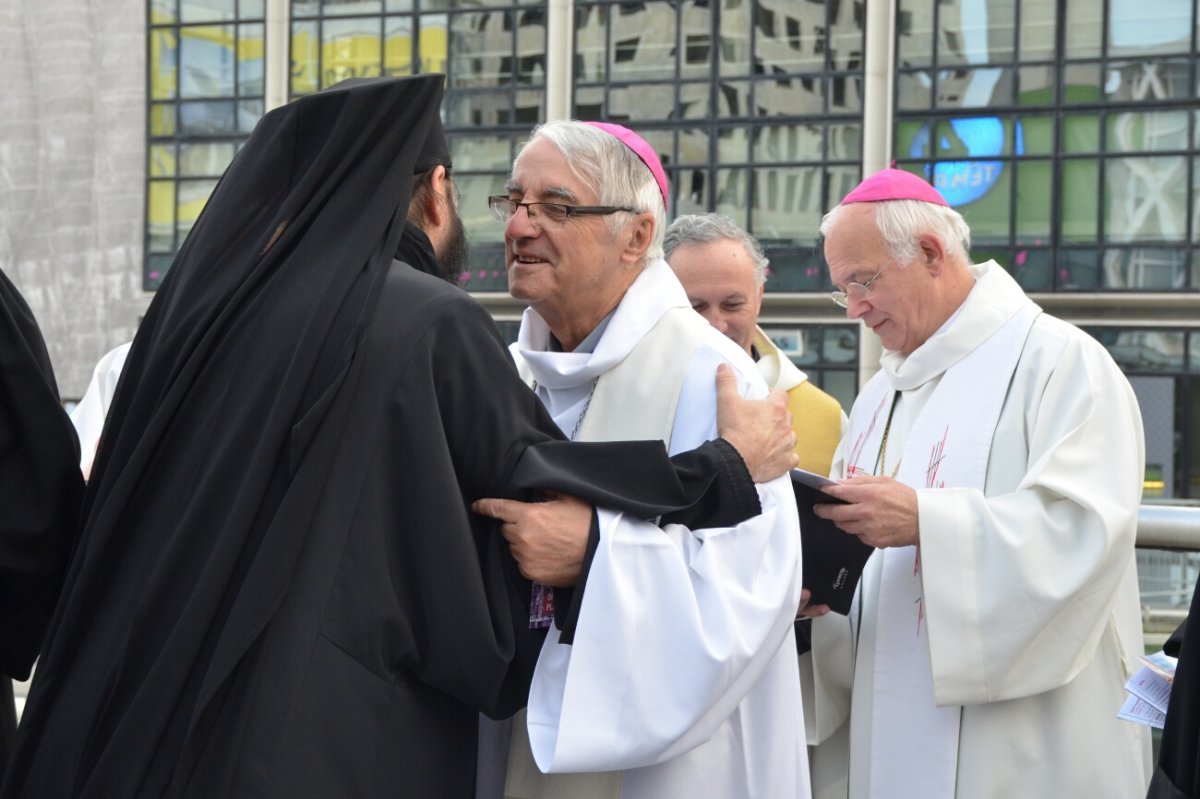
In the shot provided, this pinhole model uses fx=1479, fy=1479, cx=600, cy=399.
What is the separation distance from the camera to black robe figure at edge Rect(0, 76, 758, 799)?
2250 millimetres

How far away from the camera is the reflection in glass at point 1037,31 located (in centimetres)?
2886

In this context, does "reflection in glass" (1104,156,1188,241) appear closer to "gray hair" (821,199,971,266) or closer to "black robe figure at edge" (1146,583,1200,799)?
"gray hair" (821,199,971,266)

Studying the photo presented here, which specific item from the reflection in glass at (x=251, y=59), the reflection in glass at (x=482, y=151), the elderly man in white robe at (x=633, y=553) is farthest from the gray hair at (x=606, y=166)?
the reflection in glass at (x=251, y=59)

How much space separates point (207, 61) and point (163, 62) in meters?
1.16

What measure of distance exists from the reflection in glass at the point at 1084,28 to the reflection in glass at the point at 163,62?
20.0m

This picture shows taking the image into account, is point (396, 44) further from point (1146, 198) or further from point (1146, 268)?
point (1146, 268)

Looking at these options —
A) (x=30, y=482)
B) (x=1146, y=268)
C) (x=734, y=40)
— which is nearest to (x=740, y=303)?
(x=30, y=482)

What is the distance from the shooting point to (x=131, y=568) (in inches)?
93.4

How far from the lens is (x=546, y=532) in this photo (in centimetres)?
251

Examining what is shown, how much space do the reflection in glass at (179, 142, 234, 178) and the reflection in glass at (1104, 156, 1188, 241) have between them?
19.3m

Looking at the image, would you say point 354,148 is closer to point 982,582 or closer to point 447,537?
point 447,537

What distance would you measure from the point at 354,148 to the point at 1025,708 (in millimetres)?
2069

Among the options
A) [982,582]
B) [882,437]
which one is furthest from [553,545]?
[882,437]

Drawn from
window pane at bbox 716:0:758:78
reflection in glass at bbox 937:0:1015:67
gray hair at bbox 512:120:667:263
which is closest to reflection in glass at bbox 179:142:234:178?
window pane at bbox 716:0:758:78
